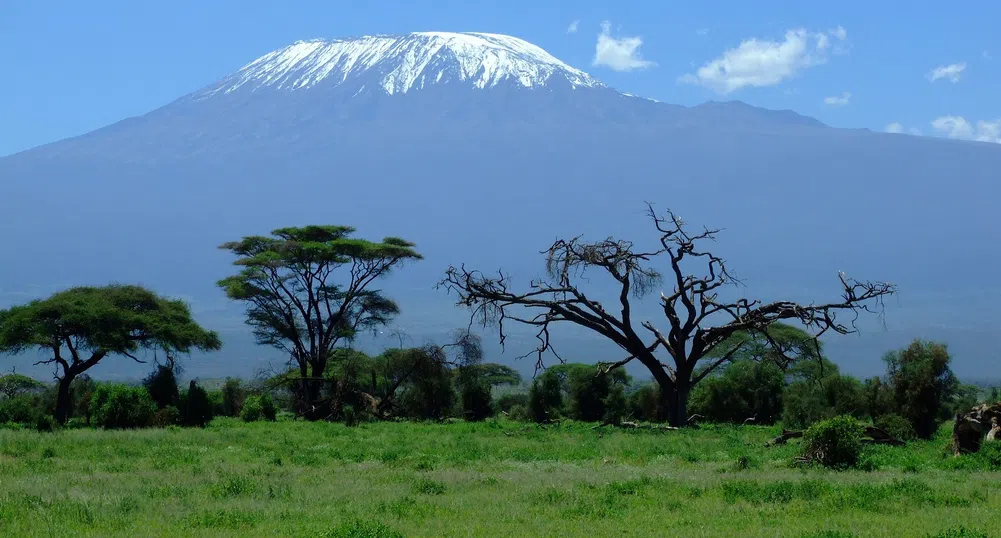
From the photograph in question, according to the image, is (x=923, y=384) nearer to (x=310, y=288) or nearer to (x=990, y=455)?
(x=990, y=455)

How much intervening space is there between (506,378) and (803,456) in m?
36.9

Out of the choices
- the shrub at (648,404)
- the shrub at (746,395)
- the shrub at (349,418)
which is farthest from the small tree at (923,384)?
the shrub at (349,418)

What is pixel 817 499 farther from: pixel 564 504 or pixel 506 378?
pixel 506 378

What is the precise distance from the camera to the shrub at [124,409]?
30703 millimetres

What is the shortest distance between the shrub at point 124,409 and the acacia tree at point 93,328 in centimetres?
427

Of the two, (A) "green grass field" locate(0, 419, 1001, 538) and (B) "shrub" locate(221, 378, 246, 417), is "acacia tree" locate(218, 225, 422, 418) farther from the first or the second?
(A) "green grass field" locate(0, 419, 1001, 538)

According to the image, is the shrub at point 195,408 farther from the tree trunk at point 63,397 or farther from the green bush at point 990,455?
the green bush at point 990,455

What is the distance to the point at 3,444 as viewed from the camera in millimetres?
23750

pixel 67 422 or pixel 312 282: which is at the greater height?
pixel 312 282

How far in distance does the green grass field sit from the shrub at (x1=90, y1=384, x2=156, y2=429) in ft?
16.3

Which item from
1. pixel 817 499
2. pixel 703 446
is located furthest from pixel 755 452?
pixel 817 499

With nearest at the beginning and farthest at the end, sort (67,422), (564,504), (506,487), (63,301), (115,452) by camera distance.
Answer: (564,504)
(506,487)
(115,452)
(67,422)
(63,301)

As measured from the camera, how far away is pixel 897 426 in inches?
1007

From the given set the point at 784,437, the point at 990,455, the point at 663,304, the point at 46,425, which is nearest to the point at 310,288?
the point at 46,425
